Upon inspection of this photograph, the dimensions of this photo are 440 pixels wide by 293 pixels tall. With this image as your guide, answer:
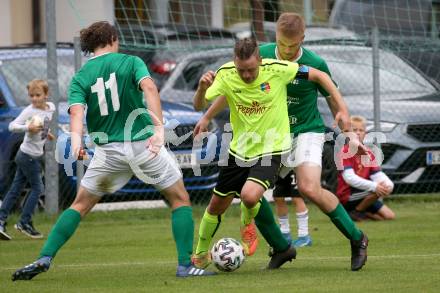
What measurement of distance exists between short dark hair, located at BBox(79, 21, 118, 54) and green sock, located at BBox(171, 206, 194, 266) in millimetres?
1282

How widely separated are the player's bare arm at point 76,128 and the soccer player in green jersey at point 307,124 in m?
1.01

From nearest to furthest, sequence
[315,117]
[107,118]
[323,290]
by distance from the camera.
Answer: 1. [323,290]
2. [107,118]
3. [315,117]

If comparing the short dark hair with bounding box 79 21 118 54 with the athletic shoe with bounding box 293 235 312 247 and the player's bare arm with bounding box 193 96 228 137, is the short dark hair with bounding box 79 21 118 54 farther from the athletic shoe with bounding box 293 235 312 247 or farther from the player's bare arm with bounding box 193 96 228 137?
the athletic shoe with bounding box 293 235 312 247

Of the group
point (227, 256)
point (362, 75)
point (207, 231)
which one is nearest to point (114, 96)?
point (207, 231)

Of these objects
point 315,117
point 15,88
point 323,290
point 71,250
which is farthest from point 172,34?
point 323,290

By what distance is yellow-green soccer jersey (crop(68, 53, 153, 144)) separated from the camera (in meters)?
8.77

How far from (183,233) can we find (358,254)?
1.28 metres

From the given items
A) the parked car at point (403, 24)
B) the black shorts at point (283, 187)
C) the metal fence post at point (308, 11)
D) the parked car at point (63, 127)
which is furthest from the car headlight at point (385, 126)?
the metal fence post at point (308, 11)

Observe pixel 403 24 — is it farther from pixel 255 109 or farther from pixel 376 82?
pixel 255 109

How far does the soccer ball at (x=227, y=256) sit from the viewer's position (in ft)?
29.8

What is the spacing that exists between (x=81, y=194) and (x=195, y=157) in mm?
5525

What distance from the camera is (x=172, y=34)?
18234 millimetres

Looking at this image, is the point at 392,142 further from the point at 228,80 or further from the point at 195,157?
the point at 228,80

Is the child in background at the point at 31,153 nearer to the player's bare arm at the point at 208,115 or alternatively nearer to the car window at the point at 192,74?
the car window at the point at 192,74
